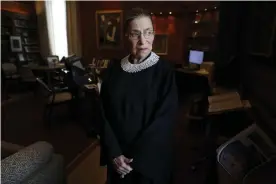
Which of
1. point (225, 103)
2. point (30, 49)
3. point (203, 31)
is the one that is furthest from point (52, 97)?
point (203, 31)

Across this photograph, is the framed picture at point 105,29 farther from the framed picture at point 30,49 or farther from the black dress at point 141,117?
the black dress at point 141,117

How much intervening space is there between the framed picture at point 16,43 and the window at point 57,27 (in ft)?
6.38

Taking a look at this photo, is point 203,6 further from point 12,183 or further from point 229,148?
point 12,183

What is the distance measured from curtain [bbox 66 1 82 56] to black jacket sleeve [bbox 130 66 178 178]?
88.3 inches

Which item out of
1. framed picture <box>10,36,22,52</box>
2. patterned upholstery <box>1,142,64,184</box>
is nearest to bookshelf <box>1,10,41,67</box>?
framed picture <box>10,36,22,52</box>

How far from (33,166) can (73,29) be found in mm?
2152

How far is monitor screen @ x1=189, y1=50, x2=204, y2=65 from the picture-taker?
3.66m

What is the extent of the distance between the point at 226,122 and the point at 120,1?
2.19 metres

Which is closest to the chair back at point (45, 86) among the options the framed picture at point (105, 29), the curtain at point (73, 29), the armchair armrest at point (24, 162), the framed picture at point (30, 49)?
the curtain at point (73, 29)

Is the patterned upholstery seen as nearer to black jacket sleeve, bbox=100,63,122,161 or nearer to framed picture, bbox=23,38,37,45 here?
black jacket sleeve, bbox=100,63,122,161

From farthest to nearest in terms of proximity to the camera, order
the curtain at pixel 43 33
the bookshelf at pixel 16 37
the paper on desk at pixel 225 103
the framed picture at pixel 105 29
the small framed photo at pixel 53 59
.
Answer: the bookshelf at pixel 16 37
the curtain at pixel 43 33
the small framed photo at pixel 53 59
the framed picture at pixel 105 29
the paper on desk at pixel 225 103

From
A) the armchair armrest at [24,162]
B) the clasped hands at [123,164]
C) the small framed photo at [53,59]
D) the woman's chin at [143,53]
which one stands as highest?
the woman's chin at [143,53]

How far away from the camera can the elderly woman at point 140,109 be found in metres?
0.81

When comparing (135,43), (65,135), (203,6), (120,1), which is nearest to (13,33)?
(120,1)
